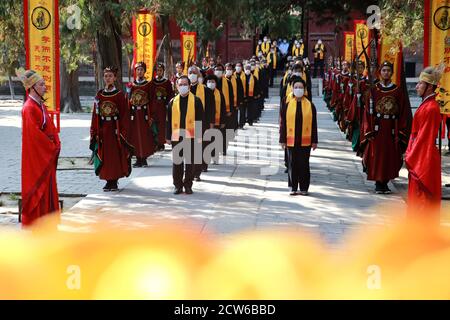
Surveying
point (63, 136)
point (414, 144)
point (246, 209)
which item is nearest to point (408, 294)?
point (414, 144)

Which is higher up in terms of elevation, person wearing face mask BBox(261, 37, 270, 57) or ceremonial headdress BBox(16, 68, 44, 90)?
person wearing face mask BBox(261, 37, 270, 57)

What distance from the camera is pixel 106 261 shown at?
281 inches

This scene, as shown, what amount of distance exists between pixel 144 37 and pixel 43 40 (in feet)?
16.3

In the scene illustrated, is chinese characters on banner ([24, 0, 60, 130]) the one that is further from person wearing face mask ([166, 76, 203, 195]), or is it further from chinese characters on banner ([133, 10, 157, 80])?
chinese characters on banner ([133, 10, 157, 80])

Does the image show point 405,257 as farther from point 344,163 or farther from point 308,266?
point 344,163

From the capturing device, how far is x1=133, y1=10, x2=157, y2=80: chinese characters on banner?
1512 cm

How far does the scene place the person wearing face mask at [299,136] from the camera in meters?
10.8

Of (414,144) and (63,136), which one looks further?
(63,136)

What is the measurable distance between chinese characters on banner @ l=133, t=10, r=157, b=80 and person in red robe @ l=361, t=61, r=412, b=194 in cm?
555

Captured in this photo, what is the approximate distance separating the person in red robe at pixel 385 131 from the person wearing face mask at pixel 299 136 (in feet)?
2.84

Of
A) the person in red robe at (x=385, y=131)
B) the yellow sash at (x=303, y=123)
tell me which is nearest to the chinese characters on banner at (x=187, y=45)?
the yellow sash at (x=303, y=123)

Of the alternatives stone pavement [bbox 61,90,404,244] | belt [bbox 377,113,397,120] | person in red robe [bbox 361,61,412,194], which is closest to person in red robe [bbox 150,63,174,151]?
stone pavement [bbox 61,90,404,244]

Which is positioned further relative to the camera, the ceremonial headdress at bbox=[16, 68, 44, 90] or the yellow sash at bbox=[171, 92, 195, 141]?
the yellow sash at bbox=[171, 92, 195, 141]

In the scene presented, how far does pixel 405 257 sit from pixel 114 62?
29.1 ft
